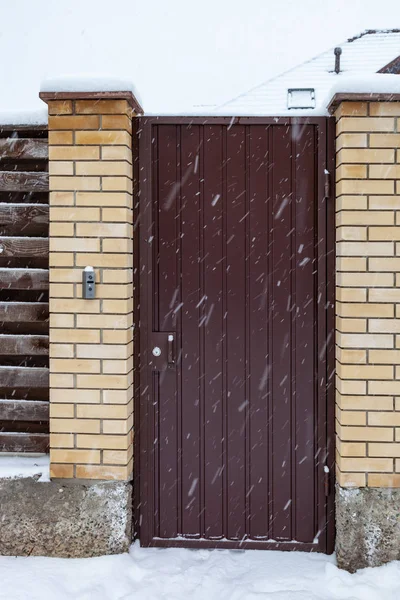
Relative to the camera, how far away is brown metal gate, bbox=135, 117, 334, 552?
3.16 meters

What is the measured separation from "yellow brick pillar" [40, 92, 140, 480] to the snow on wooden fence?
0.20 meters

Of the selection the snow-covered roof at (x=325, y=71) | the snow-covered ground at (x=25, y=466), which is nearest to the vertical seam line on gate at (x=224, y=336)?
the snow-covered ground at (x=25, y=466)

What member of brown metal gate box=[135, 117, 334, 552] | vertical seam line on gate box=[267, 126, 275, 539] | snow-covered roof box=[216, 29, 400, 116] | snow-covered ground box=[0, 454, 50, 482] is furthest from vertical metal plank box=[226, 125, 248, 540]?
snow-covered roof box=[216, 29, 400, 116]

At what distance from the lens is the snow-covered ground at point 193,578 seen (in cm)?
275

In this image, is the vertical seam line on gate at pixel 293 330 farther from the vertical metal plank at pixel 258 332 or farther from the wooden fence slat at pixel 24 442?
the wooden fence slat at pixel 24 442

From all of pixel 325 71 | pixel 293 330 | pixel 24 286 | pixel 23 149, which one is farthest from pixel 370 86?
pixel 325 71

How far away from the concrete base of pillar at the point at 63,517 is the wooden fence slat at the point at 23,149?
6.25 feet

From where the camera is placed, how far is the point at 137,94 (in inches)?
122

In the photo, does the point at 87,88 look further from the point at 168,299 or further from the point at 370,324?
the point at 370,324

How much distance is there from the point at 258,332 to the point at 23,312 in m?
1.43

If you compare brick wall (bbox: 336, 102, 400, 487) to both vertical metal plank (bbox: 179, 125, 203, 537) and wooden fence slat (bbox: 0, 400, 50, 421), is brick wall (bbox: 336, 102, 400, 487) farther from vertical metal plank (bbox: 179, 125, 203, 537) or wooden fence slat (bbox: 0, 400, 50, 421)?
wooden fence slat (bbox: 0, 400, 50, 421)

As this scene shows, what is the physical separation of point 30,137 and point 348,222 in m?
1.95

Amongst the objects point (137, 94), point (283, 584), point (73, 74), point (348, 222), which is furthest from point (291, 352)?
point (73, 74)

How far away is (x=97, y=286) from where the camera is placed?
299cm
